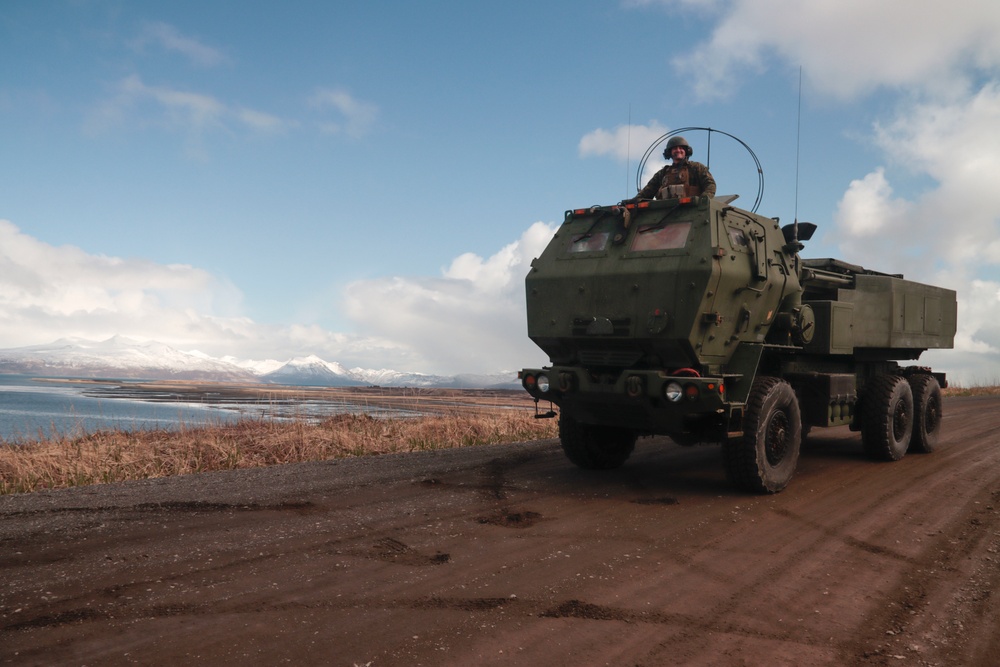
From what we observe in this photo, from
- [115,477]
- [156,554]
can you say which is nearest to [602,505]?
[156,554]

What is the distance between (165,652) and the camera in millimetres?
3615

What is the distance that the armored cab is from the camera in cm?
743

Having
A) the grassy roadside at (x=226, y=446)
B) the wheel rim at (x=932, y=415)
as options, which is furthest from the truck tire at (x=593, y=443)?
the wheel rim at (x=932, y=415)

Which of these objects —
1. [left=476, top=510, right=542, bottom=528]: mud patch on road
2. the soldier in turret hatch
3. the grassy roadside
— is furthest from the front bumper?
the grassy roadside

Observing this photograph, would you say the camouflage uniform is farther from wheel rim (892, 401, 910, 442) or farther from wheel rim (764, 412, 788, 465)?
wheel rim (892, 401, 910, 442)

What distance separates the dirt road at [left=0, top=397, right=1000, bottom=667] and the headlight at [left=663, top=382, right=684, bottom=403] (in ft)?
3.53

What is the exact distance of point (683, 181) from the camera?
9164mm

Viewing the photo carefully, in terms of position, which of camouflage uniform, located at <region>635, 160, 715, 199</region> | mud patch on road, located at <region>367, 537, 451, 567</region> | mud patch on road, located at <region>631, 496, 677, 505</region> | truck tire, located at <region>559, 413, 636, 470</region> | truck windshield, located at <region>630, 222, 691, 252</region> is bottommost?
mud patch on road, located at <region>367, 537, 451, 567</region>

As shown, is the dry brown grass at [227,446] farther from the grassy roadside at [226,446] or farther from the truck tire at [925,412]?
the truck tire at [925,412]

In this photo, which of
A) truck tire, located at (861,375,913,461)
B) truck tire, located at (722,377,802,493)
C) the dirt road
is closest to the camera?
the dirt road

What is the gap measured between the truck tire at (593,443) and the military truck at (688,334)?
0.02 meters

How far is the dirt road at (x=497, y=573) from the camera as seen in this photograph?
379cm

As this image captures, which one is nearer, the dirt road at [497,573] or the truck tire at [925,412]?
the dirt road at [497,573]

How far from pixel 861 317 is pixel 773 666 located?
7.69 meters
